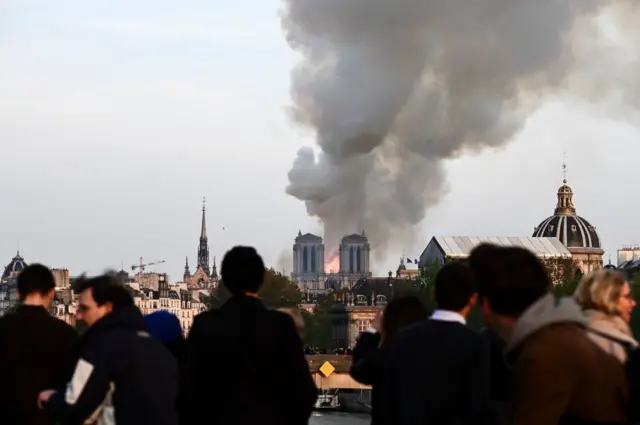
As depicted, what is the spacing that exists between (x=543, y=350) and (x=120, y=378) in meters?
3.25

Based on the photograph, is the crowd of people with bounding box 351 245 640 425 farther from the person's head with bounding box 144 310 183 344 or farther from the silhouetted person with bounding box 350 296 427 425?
the person's head with bounding box 144 310 183 344

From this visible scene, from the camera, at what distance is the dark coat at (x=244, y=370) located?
1059cm

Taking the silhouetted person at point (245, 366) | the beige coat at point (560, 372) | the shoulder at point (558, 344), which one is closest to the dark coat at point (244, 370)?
the silhouetted person at point (245, 366)

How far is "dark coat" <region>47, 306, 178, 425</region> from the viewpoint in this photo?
420 inches

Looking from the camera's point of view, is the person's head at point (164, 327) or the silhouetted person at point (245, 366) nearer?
the silhouetted person at point (245, 366)

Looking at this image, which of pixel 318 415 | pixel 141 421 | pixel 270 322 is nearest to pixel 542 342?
pixel 270 322

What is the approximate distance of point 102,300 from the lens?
11289 millimetres

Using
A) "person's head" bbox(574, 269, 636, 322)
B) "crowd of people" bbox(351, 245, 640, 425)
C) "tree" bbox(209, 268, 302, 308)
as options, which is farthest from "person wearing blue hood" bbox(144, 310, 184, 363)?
"tree" bbox(209, 268, 302, 308)

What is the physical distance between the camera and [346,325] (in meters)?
192

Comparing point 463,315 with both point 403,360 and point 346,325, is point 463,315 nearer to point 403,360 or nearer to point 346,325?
point 403,360

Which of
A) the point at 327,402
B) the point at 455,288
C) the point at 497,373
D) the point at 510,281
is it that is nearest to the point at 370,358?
the point at 455,288

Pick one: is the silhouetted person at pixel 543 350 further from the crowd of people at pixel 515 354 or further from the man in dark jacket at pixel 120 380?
the man in dark jacket at pixel 120 380

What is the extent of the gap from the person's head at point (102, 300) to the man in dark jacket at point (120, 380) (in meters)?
0.11

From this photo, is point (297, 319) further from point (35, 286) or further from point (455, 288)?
point (455, 288)
